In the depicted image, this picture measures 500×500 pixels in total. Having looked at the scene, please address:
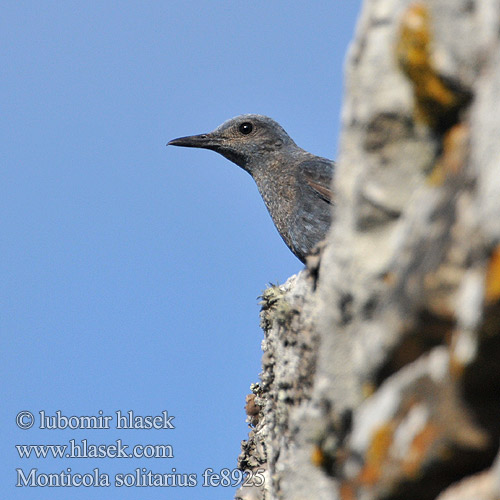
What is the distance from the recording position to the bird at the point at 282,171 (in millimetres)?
9211

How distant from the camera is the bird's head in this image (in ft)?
35.8

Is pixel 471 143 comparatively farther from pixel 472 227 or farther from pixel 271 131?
pixel 271 131

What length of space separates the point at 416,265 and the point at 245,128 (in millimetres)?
8888

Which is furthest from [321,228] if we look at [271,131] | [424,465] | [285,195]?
[424,465]

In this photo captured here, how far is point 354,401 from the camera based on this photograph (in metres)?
2.92

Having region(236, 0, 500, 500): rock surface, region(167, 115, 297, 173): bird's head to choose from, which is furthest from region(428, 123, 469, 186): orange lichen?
region(167, 115, 297, 173): bird's head

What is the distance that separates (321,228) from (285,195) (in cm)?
96

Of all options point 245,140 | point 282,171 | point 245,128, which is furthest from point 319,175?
point 245,128

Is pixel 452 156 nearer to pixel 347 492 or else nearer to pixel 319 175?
pixel 347 492

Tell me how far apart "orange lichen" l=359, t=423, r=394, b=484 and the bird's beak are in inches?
344

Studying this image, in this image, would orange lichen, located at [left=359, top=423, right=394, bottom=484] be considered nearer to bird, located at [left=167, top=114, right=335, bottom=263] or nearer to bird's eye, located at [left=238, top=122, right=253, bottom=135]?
bird, located at [left=167, top=114, right=335, bottom=263]

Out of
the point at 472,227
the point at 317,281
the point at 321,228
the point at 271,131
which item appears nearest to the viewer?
A: the point at 472,227

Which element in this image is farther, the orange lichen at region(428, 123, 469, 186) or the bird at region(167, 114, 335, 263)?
the bird at region(167, 114, 335, 263)

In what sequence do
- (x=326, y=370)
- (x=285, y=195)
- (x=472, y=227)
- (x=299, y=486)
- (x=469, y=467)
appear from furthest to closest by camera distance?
(x=285, y=195) → (x=299, y=486) → (x=326, y=370) → (x=469, y=467) → (x=472, y=227)
